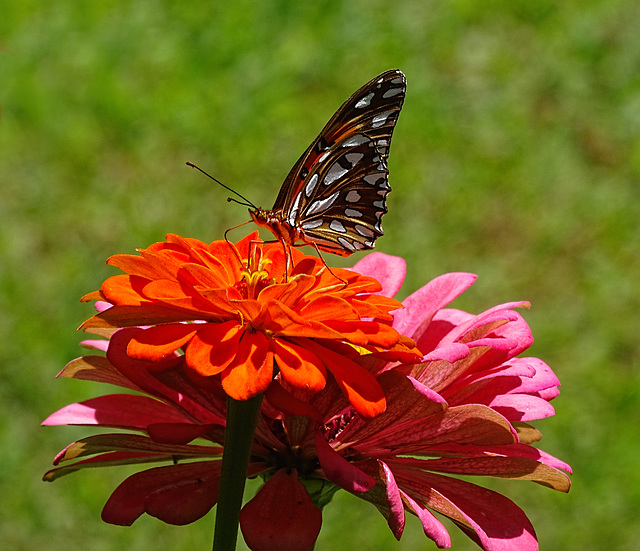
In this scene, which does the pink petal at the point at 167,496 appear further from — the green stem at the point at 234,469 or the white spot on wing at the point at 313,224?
the white spot on wing at the point at 313,224

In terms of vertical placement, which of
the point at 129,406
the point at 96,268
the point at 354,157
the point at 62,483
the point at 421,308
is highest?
the point at 354,157

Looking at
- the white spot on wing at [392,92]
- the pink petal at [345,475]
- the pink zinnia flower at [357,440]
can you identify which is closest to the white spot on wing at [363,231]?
the white spot on wing at [392,92]

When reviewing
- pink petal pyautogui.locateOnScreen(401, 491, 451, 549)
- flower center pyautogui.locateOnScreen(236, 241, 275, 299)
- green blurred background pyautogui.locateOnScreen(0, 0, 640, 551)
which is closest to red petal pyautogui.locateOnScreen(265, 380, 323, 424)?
pink petal pyautogui.locateOnScreen(401, 491, 451, 549)

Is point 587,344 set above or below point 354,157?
below

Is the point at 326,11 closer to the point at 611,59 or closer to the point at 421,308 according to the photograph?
the point at 611,59

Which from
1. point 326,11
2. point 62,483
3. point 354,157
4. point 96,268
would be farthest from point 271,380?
point 326,11

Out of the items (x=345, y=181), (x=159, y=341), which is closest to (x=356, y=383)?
(x=159, y=341)
